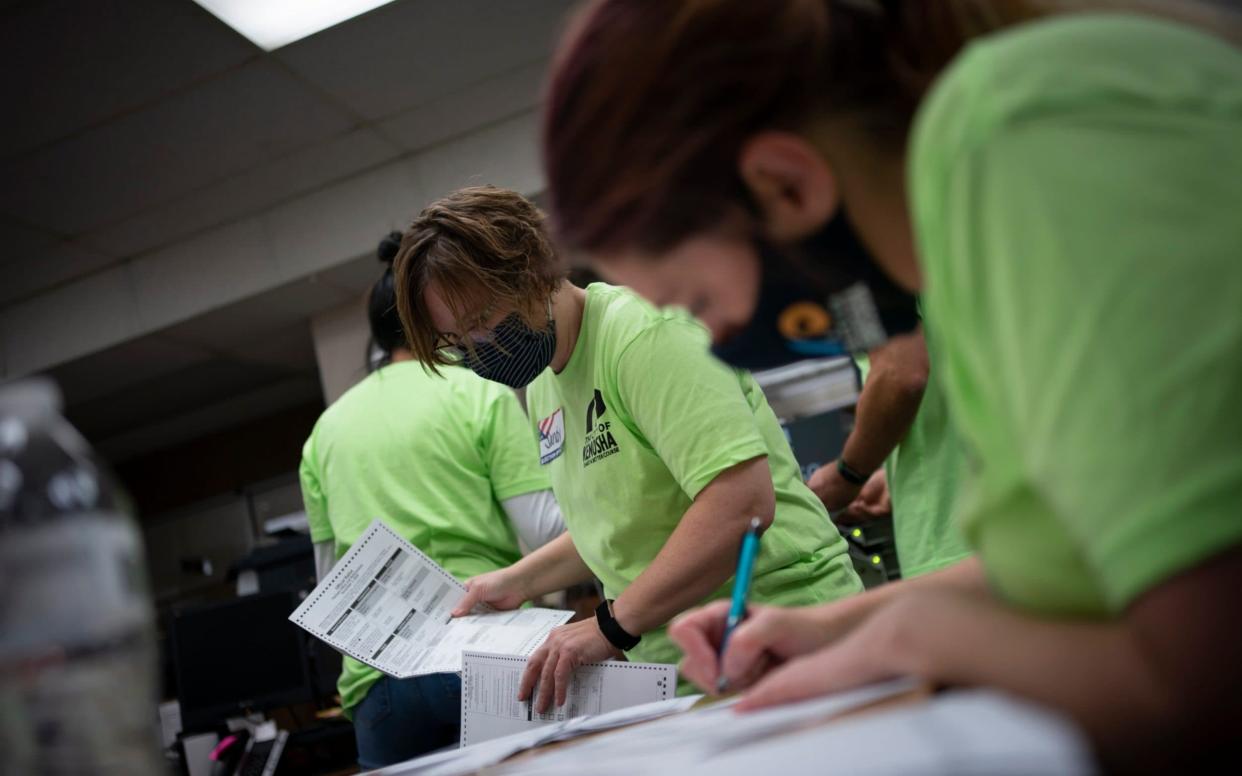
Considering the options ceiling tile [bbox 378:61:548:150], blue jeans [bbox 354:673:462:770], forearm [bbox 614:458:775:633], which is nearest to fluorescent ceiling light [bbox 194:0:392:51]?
ceiling tile [bbox 378:61:548:150]

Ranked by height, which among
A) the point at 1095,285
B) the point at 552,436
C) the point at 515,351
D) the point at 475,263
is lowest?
the point at 1095,285

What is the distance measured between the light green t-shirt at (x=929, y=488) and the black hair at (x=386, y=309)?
1.10 m

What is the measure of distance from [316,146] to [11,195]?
114cm

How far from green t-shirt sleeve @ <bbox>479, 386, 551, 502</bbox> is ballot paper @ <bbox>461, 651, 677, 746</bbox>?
683 mm

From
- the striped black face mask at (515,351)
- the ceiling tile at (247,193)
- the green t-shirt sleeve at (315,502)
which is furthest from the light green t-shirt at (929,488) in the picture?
the ceiling tile at (247,193)

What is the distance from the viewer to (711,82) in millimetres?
634

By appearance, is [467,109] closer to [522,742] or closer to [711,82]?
[522,742]

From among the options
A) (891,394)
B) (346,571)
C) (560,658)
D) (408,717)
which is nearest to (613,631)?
(560,658)

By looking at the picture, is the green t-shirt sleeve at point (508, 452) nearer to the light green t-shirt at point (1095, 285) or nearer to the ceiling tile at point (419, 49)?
the light green t-shirt at point (1095, 285)

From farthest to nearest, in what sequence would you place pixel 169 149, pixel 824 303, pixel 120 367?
pixel 120 367
pixel 169 149
pixel 824 303

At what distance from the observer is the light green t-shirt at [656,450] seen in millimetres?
1366

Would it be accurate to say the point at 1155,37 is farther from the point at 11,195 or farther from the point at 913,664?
the point at 11,195

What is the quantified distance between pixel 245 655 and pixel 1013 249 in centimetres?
314

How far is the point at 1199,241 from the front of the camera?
0.48 metres
